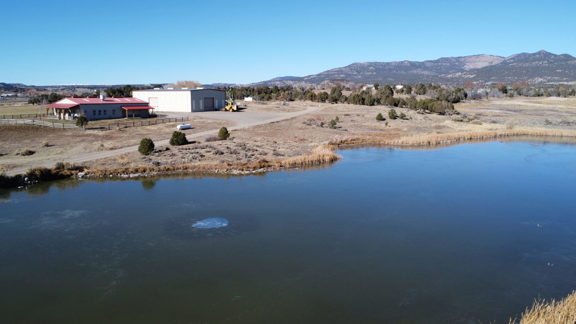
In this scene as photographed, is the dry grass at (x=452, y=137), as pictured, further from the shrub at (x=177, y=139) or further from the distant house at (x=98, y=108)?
the distant house at (x=98, y=108)

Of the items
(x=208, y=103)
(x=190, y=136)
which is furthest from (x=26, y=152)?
(x=208, y=103)

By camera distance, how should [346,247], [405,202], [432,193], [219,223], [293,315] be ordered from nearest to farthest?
[293,315]
[346,247]
[219,223]
[405,202]
[432,193]

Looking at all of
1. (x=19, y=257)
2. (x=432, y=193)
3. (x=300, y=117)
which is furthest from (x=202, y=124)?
(x=19, y=257)

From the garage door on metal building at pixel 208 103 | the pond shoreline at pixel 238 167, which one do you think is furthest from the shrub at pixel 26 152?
the garage door on metal building at pixel 208 103

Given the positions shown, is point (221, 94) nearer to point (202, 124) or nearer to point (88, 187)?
point (202, 124)

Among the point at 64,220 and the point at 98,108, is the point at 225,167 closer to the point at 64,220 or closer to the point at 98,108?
the point at 64,220

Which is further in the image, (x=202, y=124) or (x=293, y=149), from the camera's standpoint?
(x=202, y=124)
